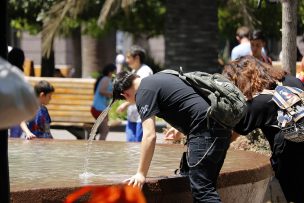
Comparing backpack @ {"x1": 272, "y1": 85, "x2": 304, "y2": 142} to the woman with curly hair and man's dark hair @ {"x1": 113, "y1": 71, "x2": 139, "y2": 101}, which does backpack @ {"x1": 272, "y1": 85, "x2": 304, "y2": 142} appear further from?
man's dark hair @ {"x1": 113, "y1": 71, "x2": 139, "y2": 101}

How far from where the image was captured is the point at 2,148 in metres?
3.67

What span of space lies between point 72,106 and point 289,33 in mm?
6143

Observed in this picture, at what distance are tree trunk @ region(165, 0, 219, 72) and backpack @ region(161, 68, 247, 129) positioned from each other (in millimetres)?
10563

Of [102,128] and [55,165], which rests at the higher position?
[55,165]

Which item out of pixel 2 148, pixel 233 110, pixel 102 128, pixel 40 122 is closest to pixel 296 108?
pixel 233 110

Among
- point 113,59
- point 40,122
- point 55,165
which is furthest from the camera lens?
point 113,59

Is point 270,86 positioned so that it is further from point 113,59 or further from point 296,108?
point 113,59

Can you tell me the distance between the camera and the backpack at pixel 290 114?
6.34 metres

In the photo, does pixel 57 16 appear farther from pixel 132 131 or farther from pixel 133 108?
pixel 133 108

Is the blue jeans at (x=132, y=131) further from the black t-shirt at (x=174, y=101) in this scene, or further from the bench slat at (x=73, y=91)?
the black t-shirt at (x=174, y=101)

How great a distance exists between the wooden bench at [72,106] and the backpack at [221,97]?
28.8ft

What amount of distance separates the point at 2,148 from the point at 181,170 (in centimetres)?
274

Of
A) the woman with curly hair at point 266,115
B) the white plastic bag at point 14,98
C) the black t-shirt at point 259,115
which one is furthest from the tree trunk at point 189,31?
the white plastic bag at point 14,98

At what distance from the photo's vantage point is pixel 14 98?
2.96 meters
